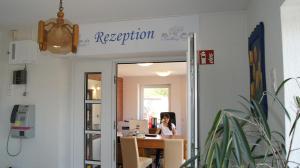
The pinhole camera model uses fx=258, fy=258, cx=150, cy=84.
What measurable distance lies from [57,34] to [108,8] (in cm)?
105

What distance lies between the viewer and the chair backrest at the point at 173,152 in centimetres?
445

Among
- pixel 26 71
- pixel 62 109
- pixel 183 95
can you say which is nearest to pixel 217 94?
pixel 62 109

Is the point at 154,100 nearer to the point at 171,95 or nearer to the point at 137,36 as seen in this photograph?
the point at 171,95

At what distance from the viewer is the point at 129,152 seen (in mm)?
4586

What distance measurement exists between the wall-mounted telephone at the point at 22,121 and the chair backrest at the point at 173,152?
2.18 m

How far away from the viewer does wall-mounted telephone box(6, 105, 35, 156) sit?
3.44 metres

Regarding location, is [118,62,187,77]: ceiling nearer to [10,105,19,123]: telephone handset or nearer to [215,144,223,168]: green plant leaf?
[10,105,19,123]: telephone handset

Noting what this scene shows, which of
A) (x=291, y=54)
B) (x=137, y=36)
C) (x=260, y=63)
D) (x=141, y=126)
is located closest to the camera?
(x=291, y=54)

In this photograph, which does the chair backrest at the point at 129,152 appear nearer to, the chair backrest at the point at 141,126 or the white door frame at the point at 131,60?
the white door frame at the point at 131,60

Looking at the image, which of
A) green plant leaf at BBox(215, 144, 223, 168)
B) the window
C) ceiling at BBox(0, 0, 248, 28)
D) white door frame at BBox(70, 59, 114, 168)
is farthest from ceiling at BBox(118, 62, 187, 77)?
green plant leaf at BBox(215, 144, 223, 168)

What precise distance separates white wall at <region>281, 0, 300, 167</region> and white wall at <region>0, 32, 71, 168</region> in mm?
2827

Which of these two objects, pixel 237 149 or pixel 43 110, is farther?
pixel 43 110

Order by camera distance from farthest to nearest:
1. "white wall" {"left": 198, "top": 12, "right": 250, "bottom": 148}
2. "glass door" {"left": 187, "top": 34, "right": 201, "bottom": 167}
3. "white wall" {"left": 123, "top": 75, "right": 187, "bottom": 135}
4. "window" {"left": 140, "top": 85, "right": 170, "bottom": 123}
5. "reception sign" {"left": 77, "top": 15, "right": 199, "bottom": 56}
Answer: "window" {"left": 140, "top": 85, "right": 170, "bottom": 123}, "white wall" {"left": 123, "top": 75, "right": 187, "bottom": 135}, "reception sign" {"left": 77, "top": 15, "right": 199, "bottom": 56}, "white wall" {"left": 198, "top": 12, "right": 250, "bottom": 148}, "glass door" {"left": 187, "top": 34, "right": 201, "bottom": 167}

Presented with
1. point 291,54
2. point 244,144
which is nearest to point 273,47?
point 291,54
